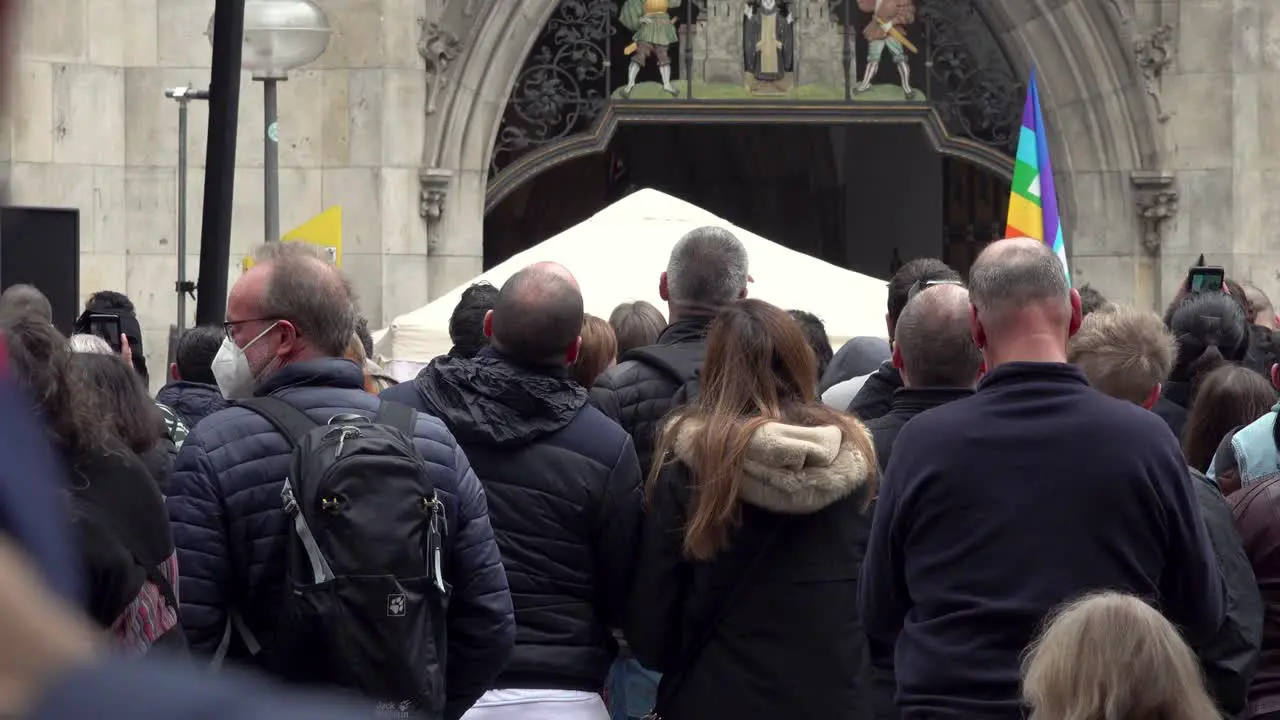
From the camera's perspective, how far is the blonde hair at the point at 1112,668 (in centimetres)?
315

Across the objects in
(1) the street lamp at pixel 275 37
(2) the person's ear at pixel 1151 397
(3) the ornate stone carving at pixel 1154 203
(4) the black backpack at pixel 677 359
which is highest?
(1) the street lamp at pixel 275 37

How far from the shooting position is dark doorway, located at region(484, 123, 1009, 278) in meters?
A: 20.6

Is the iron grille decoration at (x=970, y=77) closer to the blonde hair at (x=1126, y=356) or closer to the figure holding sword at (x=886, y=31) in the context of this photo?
the figure holding sword at (x=886, y=31)

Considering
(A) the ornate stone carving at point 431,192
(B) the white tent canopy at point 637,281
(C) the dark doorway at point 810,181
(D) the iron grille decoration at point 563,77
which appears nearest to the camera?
(B) the white tent canopy at point 637,281

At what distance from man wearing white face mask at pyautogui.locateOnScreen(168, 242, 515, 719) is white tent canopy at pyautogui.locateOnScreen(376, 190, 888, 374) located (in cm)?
547

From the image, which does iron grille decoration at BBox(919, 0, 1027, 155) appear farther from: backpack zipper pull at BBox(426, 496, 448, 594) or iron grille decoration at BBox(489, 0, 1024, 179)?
backpack zipper pull at BBox(426, 496, 448, 594)

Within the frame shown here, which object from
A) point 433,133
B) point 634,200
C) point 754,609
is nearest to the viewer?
point 754,609

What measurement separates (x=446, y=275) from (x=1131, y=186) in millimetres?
5341

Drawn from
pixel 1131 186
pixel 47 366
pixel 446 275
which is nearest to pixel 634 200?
pixel 446 275

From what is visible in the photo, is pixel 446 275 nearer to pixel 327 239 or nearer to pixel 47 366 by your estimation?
pixel 327 239

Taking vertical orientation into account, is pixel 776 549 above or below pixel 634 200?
below

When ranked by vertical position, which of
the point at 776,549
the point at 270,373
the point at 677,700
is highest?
the point at 270,373

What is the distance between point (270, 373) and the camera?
3873 millimetres

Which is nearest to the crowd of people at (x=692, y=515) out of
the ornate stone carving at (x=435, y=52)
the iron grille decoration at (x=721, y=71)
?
the ornate stone carving at (x=435, y=52)
